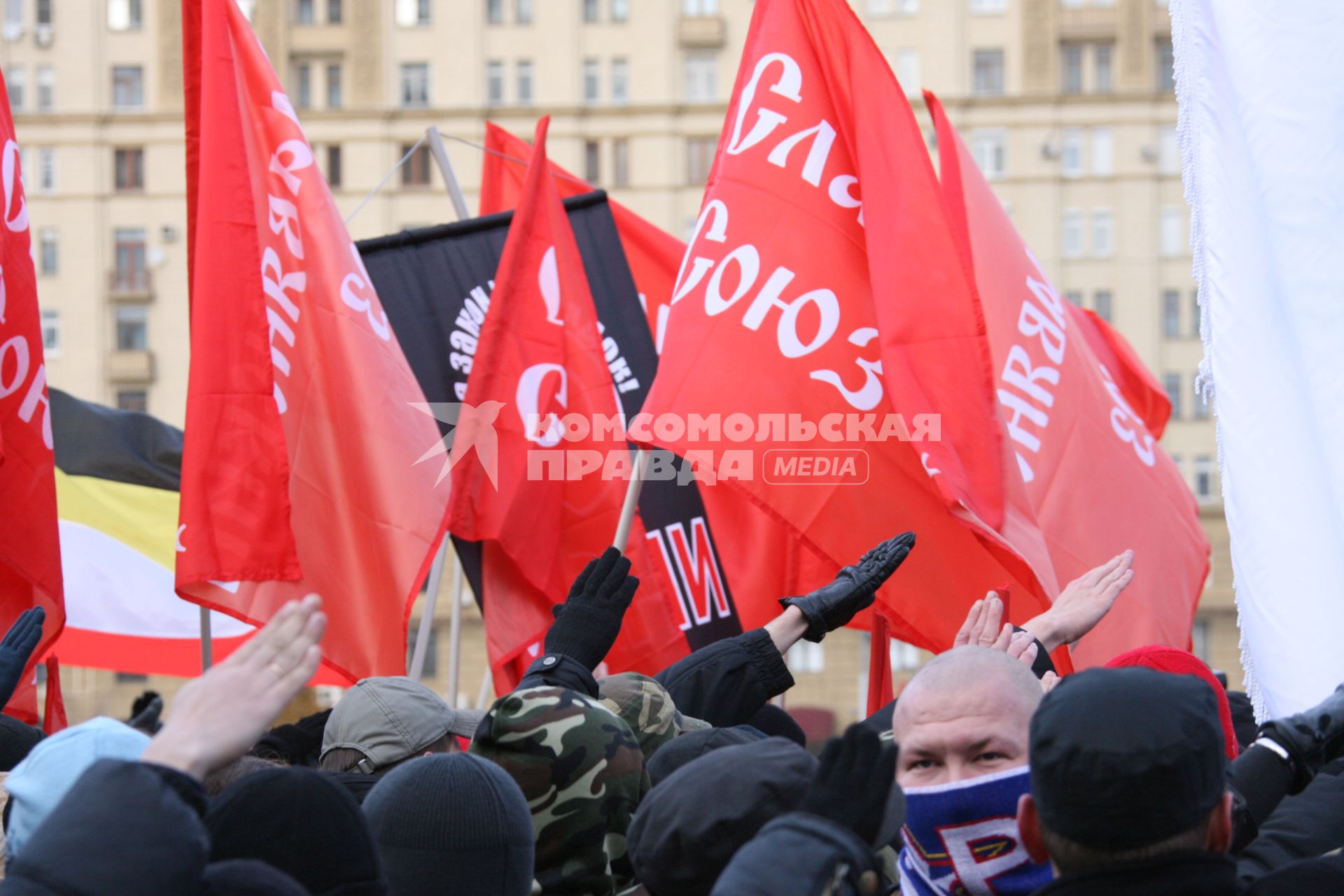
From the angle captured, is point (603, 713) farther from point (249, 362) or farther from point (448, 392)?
point (448, 392)

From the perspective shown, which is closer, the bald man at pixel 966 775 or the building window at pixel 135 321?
the bald man at pixel 966 775

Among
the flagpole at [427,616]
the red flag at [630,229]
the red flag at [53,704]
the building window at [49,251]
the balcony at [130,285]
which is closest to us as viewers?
the red flag at [53,704]

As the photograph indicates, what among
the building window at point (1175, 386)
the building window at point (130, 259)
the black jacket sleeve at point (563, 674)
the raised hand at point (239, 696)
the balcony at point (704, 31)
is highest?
the balcony at point (704, 31)

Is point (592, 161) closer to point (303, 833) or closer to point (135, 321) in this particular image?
point (135, 321)

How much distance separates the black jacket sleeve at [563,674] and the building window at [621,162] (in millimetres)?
35350

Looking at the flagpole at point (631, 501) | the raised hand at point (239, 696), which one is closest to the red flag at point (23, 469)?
the flagpole at point (631, 501)

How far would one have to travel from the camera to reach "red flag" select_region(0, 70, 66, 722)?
5660 mm

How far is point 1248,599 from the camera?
3.96m

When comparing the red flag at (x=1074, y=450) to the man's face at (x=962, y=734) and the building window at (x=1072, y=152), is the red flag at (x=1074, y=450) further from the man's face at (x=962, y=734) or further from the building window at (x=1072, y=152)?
the building window at (x=1072, y=152)

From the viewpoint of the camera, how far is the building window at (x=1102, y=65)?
3856 centimetres

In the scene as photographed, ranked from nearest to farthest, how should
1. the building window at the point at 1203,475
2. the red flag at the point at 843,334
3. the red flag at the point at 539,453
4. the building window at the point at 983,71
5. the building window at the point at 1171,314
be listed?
the red flag at the point at 843,334 → the red flag at the point at 539,453 → the building window at the point at 1203,475 → the building window at the point at 1171,314 → the building window at the point at 983,71

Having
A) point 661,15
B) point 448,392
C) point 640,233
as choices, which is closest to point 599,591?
point 448,392

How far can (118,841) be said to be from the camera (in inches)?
80.4

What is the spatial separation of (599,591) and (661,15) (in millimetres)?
36288
